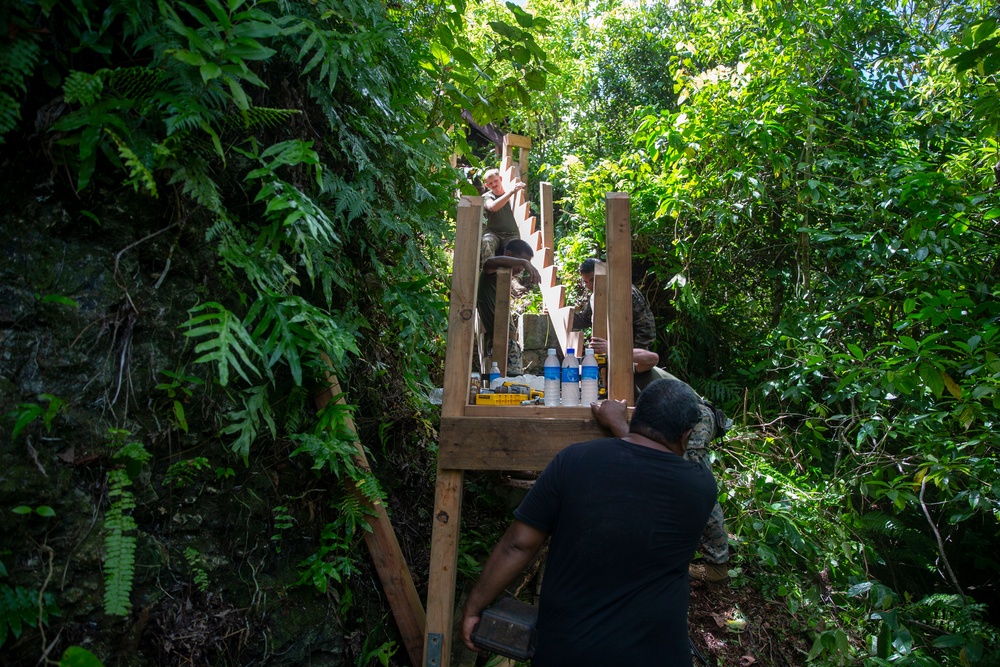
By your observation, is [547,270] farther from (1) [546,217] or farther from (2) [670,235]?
(2) [670,235]

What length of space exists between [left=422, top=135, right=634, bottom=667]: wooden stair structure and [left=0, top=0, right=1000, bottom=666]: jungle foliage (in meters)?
0.47

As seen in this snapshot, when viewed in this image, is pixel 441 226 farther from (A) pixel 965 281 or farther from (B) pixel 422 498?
(A) pixel 965 281

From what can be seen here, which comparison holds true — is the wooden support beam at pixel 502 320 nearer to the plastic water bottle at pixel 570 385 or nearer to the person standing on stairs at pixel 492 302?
the person standing on stairs at pixel 492 302

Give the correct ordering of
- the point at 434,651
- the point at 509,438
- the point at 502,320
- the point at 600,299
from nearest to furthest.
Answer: the point at 434,651 → the point at 509,438 → the point at 600,299 → the point at 502,320

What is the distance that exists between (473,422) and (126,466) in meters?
1.72

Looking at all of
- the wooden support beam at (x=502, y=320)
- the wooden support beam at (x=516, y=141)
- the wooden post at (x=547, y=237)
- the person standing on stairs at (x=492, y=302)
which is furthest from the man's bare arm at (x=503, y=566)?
the wooden support beam at (x=516, y=141)

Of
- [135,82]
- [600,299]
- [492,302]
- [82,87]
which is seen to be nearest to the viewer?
[82,87]

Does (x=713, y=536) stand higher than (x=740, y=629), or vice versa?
(x=713, y=536)

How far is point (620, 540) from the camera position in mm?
2789

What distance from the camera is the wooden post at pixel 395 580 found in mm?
3936

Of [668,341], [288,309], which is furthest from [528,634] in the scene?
[668,341]

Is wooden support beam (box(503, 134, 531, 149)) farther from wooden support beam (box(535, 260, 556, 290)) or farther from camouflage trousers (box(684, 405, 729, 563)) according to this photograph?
camouflage trousers (box(684, 405, 729, 563))

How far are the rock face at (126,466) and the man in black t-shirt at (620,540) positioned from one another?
1.32 metres

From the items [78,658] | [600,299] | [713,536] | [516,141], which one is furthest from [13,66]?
[516,141]
